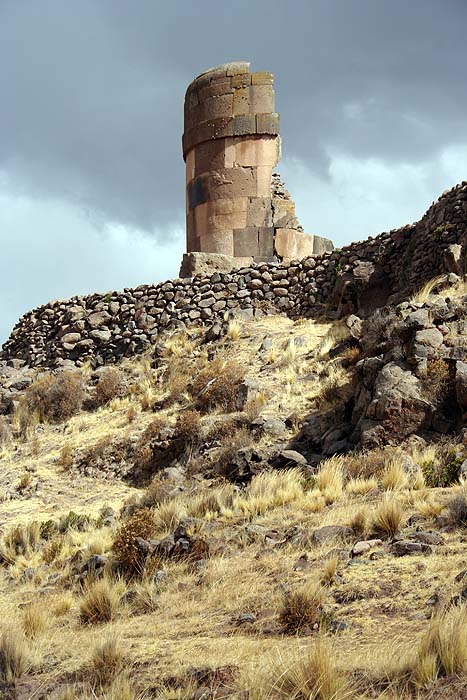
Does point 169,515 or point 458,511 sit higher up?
point 458,511

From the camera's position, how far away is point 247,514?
8.62m

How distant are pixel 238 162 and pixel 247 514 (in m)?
11.3

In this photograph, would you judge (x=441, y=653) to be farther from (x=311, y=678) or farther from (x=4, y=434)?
(x=4, y=434)

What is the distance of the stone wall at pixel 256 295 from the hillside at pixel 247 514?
0.48 metres

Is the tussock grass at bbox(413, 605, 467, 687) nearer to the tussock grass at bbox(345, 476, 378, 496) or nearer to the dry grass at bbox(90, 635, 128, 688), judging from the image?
the dry grass at bbox(90, 635, 128, 688)

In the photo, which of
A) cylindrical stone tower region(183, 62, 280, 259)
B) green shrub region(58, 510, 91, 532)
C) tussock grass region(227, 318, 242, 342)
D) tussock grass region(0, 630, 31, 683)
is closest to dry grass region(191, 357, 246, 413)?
tussock grass region(227, 318, 242, 342)

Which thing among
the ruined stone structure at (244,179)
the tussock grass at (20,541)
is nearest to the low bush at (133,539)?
the tussock grass at (20,541)

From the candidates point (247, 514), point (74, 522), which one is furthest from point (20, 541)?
point (247, 514)

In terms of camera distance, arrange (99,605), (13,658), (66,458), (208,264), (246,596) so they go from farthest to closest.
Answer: (208,264), (66,458), (99,605), (246,596), (13,658)

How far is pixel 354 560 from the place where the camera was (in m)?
6.49

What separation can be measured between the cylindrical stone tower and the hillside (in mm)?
2458

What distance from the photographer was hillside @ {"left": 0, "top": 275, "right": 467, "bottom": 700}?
501cm

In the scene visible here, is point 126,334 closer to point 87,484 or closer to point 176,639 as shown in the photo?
point 87,484

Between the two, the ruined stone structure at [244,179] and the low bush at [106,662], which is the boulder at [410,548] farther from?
the ruined stone structure at [244,179]
